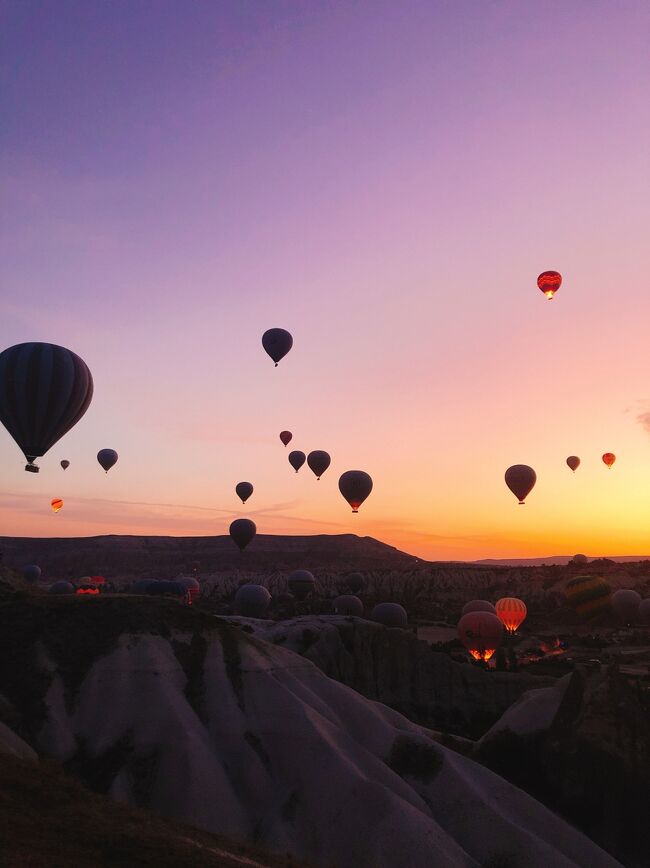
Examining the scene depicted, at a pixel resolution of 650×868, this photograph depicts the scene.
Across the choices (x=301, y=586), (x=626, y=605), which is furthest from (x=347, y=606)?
(x=626, y=605)

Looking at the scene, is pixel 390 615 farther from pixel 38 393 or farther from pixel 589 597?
pixel 38 393

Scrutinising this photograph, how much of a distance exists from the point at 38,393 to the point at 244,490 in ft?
202

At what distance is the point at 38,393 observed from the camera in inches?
1515

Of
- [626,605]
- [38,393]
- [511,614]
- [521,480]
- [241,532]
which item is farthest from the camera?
[241,532]

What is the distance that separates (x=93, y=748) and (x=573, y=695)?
61.0 feet

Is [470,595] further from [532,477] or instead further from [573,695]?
[573,695]

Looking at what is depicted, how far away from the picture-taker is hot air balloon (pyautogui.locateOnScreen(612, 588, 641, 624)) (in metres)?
81.4

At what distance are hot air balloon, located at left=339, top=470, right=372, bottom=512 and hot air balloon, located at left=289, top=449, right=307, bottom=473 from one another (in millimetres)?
13101

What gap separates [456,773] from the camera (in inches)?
1004

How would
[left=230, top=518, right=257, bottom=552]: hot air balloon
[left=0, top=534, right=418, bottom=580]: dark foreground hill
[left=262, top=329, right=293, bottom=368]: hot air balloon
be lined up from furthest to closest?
[left=0, top=534, right=418, bottom=580]: dark foreground hill
[left=230, top=518, right=257, bottom=552]: hot air balloon
[left=262, top=329, right=293, bottom=368]: hot air balloon

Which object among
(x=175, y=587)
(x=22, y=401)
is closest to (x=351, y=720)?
(x=22, y=401)

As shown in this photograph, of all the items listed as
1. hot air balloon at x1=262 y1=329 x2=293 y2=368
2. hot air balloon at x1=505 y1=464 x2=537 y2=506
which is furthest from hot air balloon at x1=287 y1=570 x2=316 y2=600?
hot air balloon at x1=262 y1=329 x2=293 y2=368

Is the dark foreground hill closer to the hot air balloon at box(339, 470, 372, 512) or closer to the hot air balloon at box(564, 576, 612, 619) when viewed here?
the hot air balloon at box(564, 576, 612, 619)

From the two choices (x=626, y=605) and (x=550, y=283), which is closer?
(x=550, y=283)
